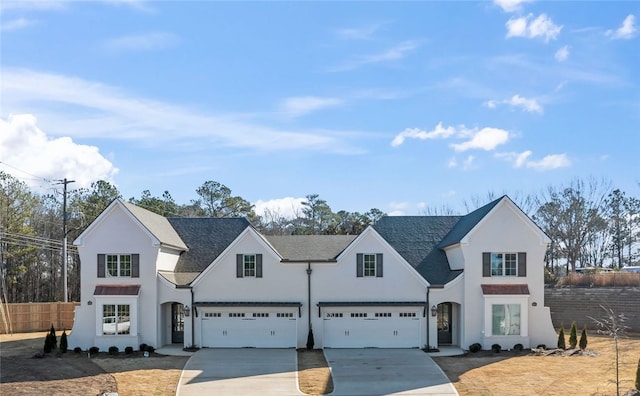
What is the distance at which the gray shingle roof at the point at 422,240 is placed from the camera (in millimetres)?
32438

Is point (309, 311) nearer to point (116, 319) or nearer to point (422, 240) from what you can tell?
point (422, 240)

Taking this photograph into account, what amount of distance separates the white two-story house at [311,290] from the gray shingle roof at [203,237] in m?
2.78

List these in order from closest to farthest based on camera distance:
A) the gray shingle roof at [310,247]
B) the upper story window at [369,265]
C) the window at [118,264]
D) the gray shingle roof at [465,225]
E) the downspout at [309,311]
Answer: the downspout at [309,311], the window at [118,264], the upper story window at [369,265], the gray shingle roof at [465,225], the gray shingle roof at [310,247]

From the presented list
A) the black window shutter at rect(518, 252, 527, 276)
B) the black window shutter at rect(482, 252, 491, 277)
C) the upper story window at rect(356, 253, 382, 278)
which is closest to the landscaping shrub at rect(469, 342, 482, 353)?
the black window shutter at rect(482, 252, 491, 277)

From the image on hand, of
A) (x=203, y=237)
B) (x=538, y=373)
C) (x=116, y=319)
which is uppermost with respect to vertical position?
(x=203, y=237)

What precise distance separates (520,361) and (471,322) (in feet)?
11.7

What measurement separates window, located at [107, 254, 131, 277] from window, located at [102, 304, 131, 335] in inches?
65.5

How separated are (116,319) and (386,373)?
13.9m

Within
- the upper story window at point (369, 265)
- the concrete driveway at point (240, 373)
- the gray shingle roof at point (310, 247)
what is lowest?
the concrete driveway at point (240, 373)

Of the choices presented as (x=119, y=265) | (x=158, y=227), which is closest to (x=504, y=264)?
(x=158, y=227)

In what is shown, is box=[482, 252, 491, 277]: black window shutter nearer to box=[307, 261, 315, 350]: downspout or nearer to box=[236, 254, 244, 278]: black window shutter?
box=[307, 261, 315, 350]: downspout

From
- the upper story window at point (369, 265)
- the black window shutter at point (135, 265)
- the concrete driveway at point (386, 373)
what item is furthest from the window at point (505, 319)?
the black window shutter at point (135, 265)

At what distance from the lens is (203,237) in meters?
35.0

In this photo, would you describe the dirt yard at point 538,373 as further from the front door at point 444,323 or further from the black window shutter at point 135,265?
the black window shutter at point 135,265
